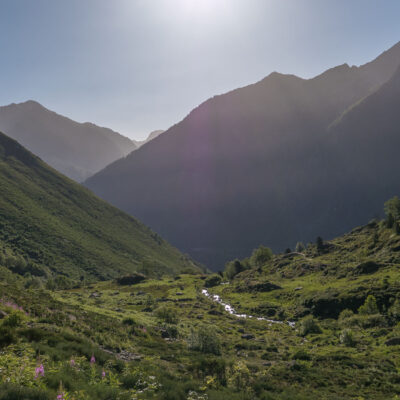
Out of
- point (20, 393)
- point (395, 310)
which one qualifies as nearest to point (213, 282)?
point (395, 310)

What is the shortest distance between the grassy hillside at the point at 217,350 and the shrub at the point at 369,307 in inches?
7.2

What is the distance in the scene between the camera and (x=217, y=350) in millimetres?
28531

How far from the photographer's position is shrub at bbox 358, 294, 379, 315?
4590 centimetres

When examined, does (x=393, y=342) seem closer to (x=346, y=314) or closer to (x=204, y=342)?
(x=346, y=314)

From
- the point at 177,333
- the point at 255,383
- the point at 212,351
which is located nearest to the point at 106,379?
the point at 255,383

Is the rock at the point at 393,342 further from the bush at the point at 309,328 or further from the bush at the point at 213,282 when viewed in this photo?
the bush at the point at 213,282

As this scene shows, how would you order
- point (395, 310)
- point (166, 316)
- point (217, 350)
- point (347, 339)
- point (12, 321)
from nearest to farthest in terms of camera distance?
1. point (12, 321)
2. point (217, 350)
3. point (347, 339)
4. point (395, 310)
5. point (166, 316)

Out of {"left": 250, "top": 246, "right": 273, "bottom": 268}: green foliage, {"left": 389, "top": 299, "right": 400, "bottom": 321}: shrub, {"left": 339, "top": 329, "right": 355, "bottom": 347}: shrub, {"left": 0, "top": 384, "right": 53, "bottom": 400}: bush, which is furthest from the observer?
{"left": 250, "top": 246, "right": 273, "bottom": 268}: green foliage

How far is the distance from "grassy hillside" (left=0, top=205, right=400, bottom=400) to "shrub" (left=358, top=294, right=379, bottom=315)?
0.60ft

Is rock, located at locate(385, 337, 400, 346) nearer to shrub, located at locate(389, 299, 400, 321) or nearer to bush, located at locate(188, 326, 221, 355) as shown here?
shrub, located at locate(389, 299, 400, 321)

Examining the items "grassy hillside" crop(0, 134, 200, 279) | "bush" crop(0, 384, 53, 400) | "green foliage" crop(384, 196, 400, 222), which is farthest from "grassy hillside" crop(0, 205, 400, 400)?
"grassy hillside" crop(0, 134, 200, 279)

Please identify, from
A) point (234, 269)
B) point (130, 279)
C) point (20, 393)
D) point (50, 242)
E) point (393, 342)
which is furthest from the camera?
point (50, 242)

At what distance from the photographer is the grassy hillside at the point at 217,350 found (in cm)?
1373

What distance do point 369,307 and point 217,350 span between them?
3263cm
